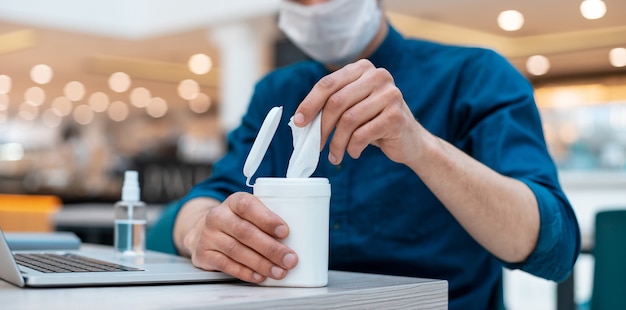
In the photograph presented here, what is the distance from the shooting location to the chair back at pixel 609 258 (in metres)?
2.10

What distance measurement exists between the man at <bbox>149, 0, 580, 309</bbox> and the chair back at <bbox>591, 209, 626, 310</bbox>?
37.4 inches

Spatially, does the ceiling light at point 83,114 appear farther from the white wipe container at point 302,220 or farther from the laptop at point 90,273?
the white wipe container at point 302,220

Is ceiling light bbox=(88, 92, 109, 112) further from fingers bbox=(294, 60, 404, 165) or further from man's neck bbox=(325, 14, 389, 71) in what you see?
fingers bbox=(294, 60, 404, 165)

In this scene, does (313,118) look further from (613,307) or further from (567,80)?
(567,80)

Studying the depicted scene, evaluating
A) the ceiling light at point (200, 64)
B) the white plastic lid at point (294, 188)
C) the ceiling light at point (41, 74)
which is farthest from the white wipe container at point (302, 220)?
the ceiling light at point (41, 74)

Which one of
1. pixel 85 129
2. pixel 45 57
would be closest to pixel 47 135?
pixel 85 129

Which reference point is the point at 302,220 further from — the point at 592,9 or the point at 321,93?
the point at 592,9

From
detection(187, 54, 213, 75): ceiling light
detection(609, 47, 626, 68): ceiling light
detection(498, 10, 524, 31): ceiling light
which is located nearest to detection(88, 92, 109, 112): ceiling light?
detection(187, 54, 213, 75): ceiling light

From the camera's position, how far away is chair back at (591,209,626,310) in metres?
2.10

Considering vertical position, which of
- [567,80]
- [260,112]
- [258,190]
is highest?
[567,80]

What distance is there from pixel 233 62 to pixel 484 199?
7.35 m

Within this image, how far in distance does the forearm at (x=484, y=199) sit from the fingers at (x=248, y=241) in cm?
23

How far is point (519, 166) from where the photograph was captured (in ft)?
3.70

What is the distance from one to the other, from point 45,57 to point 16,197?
15.6 feet
